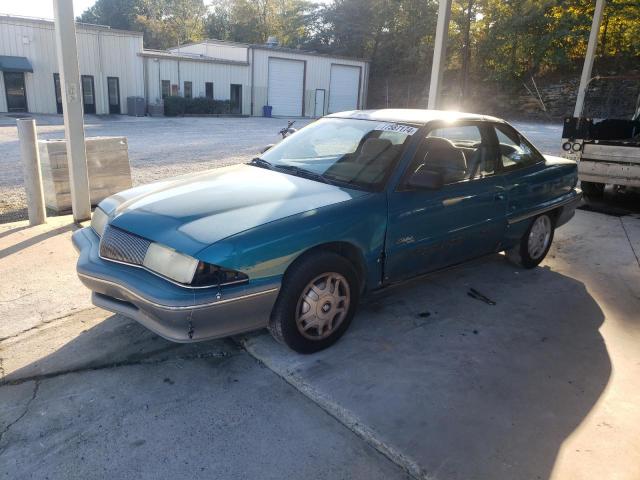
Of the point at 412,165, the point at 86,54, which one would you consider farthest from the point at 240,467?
the point at 86,54

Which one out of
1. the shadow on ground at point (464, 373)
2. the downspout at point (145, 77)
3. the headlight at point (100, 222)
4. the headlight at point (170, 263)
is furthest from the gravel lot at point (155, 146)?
the shadow on ground at point (464, 373)

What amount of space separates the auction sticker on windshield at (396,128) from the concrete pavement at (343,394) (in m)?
1.42

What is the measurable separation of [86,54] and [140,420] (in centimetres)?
2771

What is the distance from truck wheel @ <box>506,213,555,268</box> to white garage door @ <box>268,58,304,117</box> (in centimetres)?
3060

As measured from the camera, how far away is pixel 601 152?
8.54 m

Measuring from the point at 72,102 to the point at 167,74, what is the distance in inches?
1016

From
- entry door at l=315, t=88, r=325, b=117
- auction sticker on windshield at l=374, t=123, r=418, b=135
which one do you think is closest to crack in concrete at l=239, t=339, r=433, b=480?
auction sticker on windshield at l=374, t=123, r=418, b=135

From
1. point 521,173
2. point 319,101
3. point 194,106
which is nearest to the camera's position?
point 521,173

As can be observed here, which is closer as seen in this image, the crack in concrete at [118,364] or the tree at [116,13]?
the crack in concrete at [118,364]

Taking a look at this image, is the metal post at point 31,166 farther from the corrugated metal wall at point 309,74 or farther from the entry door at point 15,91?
the corrugated metal wall at point 309,74

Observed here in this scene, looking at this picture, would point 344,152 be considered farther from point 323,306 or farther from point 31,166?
point 31,166

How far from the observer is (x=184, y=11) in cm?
6412

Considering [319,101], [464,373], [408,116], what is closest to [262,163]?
[408,116]

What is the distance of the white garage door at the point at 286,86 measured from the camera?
33.9 meters
